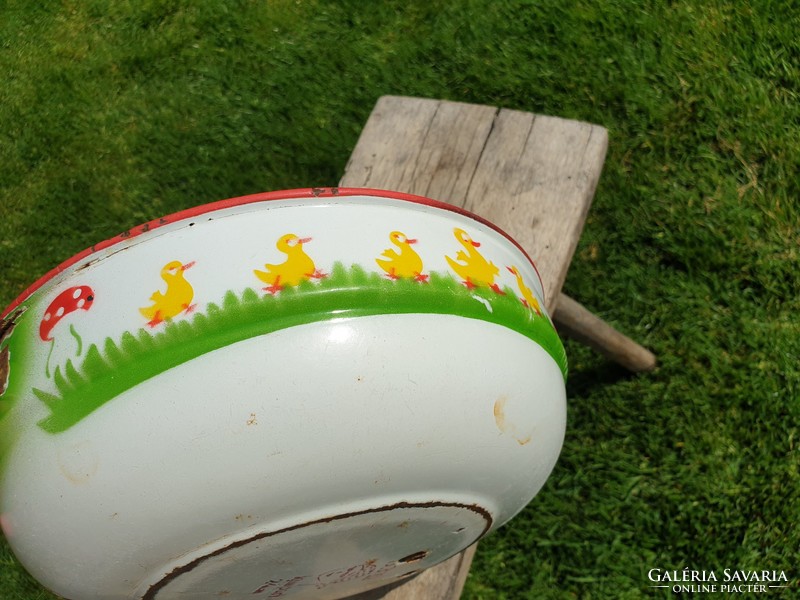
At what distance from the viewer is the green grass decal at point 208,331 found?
967 millimetres

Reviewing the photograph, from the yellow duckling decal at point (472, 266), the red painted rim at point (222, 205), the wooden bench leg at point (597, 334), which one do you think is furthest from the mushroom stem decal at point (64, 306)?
the wooden bench leg at point (597, 334)

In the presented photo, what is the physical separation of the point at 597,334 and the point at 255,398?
5.18 feet

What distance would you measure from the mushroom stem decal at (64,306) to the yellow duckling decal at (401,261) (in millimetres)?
444

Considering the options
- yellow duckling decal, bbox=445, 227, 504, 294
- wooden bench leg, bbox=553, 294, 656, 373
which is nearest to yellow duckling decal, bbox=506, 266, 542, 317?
yellow duckling decal, bbox=445, 227, 504, 294

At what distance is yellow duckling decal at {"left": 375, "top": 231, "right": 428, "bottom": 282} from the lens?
3.43ft

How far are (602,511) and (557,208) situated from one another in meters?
1.12

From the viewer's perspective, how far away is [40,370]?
102cm

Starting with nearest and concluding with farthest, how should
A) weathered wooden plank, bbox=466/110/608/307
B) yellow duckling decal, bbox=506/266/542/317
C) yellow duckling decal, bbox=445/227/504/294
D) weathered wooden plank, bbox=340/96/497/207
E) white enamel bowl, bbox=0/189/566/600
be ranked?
white enamel bowl, bbox=0/189/566/600, yellow duckling decal, bbox=445/227/504/294, yellow duckling decal, bbox=506/266/542/317, weathered wooden plank, bbox=466/110/608/307, weathered wooden plank, bbox=340/96/497/207

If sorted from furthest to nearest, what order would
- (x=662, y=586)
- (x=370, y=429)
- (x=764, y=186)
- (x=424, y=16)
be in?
(x=424, y=16) < (x=764, y=186) < (x=662, y=586) < (x=370, y=429)

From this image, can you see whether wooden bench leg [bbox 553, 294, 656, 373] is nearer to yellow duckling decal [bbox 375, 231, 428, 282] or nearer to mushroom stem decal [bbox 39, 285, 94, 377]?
yellow duckling decal [bbox 375, 231, 428, 282]

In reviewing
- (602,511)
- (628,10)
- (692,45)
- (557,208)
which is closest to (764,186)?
(692,45)

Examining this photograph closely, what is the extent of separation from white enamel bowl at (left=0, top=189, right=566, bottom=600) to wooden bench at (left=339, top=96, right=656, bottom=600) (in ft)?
3.17

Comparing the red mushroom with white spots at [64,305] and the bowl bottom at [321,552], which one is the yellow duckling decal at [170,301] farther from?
the bowl bottom at [321,552]

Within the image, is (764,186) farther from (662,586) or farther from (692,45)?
(662,586)
